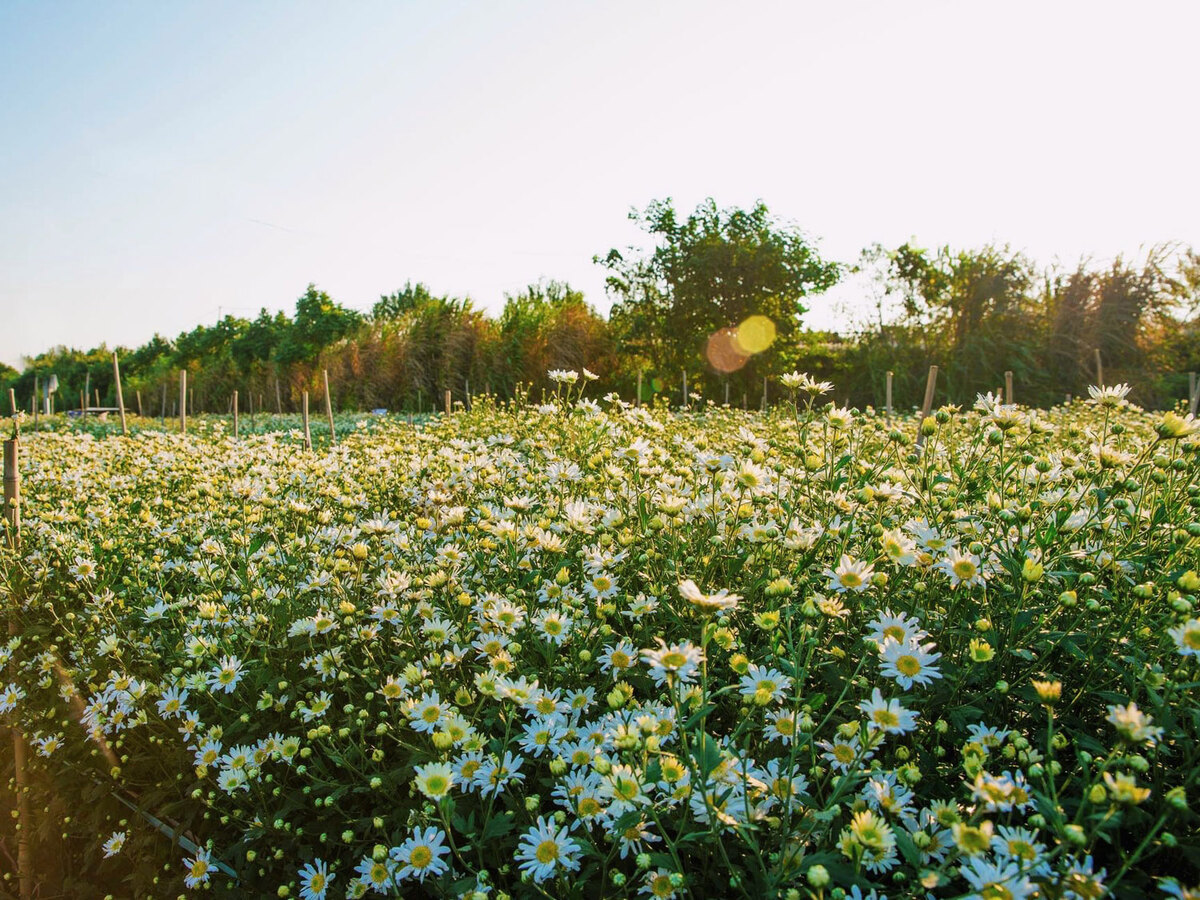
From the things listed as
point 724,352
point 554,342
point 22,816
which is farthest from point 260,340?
point 22,816

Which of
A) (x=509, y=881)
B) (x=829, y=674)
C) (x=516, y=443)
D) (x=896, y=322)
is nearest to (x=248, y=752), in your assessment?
(x=509, y=881)

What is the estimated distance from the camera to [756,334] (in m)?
16.6

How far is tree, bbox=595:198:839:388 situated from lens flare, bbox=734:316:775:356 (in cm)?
14

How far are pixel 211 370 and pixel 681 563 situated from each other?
3192 cm

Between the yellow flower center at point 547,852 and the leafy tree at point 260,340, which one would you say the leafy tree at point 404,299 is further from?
the yellow flower center at point 547,852

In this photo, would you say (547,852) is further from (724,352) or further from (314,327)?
(314,327)

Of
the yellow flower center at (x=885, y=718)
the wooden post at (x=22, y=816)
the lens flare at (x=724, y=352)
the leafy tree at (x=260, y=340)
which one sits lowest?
the wooden post at (x=22, y=816)

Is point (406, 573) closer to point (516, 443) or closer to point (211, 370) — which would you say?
point (516, 443)

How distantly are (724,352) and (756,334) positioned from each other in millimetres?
843

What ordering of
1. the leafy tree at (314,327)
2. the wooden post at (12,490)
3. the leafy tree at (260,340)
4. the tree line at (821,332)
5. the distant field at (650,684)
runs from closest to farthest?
the distant field at (650,684)
the wooden post at (12,490)
the tree line at (821,332)
the leafy tree at (314,327)
the leafy tree at (260,340)

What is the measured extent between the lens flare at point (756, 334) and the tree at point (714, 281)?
144mm

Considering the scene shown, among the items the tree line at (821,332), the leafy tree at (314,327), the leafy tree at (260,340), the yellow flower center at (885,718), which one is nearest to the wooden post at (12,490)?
the yellow flower center at (885,718)

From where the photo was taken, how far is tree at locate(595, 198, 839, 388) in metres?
16.6

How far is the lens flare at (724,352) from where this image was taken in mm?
16734
